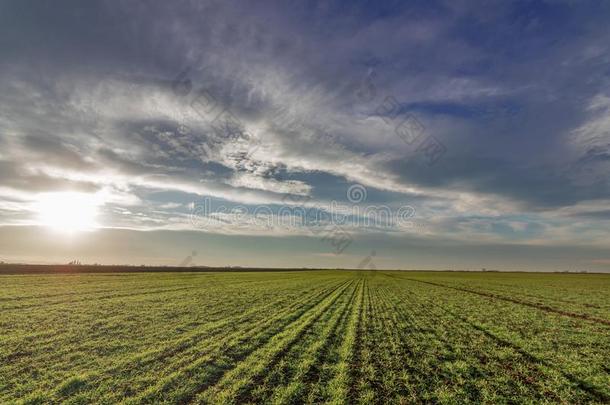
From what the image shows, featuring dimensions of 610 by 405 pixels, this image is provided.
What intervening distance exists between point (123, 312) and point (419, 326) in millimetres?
19063

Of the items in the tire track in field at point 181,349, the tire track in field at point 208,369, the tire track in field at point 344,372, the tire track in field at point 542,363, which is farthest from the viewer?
the tire track in field at point 181,349

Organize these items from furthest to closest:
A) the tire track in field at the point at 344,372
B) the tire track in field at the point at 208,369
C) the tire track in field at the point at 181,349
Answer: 1. the tire track in field at the point at 181,349
2. the tire track in field at the point at 344,372
3. the tire track in field at the point at 208,369

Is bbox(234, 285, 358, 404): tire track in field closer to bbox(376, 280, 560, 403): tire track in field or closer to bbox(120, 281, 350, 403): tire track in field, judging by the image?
bbox(120, 281, 350, 403): tire track in field

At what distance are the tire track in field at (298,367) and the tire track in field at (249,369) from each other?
13 centimetres

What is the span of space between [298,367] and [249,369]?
1.67 metres

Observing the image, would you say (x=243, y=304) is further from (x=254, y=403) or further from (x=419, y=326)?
(x=254, y=403)

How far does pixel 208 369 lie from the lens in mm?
10766

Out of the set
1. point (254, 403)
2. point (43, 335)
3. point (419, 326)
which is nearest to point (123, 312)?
point (43, 335)

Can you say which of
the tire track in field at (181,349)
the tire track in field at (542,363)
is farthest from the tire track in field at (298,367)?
the tire track in field at (542,363)

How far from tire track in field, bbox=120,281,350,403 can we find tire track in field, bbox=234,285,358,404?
4.58 ft

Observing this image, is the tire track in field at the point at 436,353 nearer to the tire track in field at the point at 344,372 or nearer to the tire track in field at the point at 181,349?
the tire track in field at the point at 344,372

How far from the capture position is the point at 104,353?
1244 cm

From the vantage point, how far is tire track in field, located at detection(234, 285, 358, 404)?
8.76m

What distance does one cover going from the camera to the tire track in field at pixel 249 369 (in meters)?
8.76
